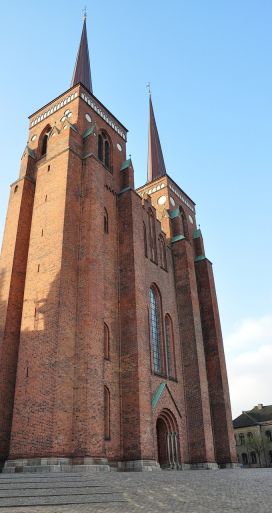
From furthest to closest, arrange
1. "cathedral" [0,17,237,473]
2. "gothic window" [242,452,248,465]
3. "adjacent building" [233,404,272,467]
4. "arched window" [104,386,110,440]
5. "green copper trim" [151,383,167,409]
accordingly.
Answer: "gothic window" [242,452,248,465] < "adjacent building" [233,404,272,467] < "green copper trim" [151,383,167,409] < "arched window" [104,386,110,440] < "cathedral" [0,17,237,473]

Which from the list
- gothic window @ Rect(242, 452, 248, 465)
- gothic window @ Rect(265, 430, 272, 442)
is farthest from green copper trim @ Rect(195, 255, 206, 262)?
gothic window @ Rect(242, 452, 248, 465)

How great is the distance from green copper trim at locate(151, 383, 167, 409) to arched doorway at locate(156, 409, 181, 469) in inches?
44.0

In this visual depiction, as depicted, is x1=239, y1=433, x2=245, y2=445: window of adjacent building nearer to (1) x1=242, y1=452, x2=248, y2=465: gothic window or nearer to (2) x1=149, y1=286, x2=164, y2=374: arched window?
(1) x1=242, y1=452, x2=248, y2=465: gothic window

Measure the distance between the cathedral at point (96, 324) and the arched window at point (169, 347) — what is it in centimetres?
12

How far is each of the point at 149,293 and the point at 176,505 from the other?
16367 millimetres

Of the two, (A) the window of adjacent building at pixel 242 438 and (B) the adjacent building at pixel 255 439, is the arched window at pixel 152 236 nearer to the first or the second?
(B) the adjacent building at pixel 255 439

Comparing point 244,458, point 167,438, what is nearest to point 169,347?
point 167,438

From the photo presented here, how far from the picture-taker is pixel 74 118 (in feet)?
73.8

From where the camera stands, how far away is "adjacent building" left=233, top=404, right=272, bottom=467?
50781 millimetres

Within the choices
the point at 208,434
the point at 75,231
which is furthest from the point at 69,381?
the point at 208,434

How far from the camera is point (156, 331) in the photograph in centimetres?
2242

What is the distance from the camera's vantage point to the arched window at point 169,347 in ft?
73.3

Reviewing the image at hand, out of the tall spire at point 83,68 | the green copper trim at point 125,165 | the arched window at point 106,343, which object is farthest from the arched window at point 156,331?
the tall spire at point 83,68

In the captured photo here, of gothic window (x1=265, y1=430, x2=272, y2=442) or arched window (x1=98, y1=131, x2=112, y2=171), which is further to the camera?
gothic window (x1=265, y1=430, x2=272, y2=442)
